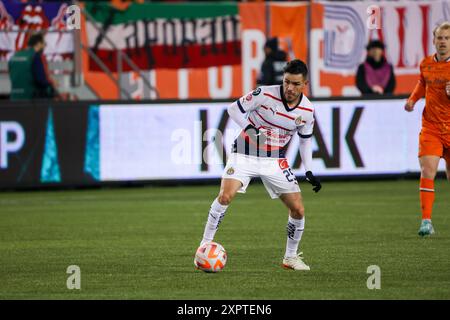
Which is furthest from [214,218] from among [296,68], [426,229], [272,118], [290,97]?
[426,229]

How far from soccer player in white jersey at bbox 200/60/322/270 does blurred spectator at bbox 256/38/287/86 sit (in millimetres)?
10851

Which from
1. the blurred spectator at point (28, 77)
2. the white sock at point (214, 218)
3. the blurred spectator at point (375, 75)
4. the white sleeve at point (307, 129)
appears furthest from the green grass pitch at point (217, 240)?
the blurred spectator at point (375, 75)

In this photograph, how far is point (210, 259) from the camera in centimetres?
1014

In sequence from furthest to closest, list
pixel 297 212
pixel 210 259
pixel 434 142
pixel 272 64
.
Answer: pixel 272 64 < pixel 434 142 < pixel 297 212 < pixel 210 259

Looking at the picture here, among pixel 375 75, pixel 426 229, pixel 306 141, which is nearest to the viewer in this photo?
pixel 306 141

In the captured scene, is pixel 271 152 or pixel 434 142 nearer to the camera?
pixel 271 152

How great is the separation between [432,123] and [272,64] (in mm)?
8503

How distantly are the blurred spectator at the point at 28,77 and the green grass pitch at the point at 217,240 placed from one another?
180cm

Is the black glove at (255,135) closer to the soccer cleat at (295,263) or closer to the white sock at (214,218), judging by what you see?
the white sock at (214,218)

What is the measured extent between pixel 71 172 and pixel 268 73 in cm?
442

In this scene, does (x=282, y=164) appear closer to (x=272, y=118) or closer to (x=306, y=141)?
(x=306, y=141)

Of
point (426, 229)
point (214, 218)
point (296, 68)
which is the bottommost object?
point (426, 229)

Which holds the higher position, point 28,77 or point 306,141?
point 28,77
